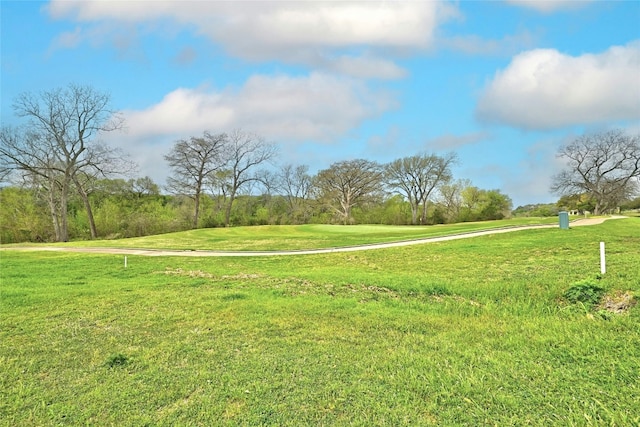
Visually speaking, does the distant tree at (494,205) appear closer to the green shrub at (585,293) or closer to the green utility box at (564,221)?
the green utility box at (564,221)

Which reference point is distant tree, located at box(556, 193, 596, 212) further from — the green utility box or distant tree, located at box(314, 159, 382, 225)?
the green utility box

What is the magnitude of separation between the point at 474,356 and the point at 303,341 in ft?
7.11

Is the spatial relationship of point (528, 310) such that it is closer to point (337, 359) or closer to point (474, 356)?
point (474, 356)

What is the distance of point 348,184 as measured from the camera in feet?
190

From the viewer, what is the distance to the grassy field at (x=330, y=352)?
128 inches

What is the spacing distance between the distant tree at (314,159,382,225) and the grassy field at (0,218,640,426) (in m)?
47.8

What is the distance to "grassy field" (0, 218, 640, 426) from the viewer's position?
3.26m

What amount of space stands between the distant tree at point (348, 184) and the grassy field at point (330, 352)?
47.8 meters

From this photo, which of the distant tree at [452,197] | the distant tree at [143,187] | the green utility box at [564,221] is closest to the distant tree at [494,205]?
the distant tree at [452,197]

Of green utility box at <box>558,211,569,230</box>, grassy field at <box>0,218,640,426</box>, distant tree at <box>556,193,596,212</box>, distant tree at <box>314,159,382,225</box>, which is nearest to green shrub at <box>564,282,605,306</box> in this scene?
grassy field at <box>0,218,640,426</box>

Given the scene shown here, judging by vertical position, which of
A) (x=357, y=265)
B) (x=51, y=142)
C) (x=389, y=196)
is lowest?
(x=357, y=265)

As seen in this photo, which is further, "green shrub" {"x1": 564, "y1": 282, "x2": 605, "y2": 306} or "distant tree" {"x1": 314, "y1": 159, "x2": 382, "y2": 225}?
"distant tree" {"x1": 314, "y1": 159, "x2": 382, "y2": 225}

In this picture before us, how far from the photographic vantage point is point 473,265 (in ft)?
38.2

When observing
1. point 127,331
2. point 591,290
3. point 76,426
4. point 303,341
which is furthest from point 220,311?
point 591,290
